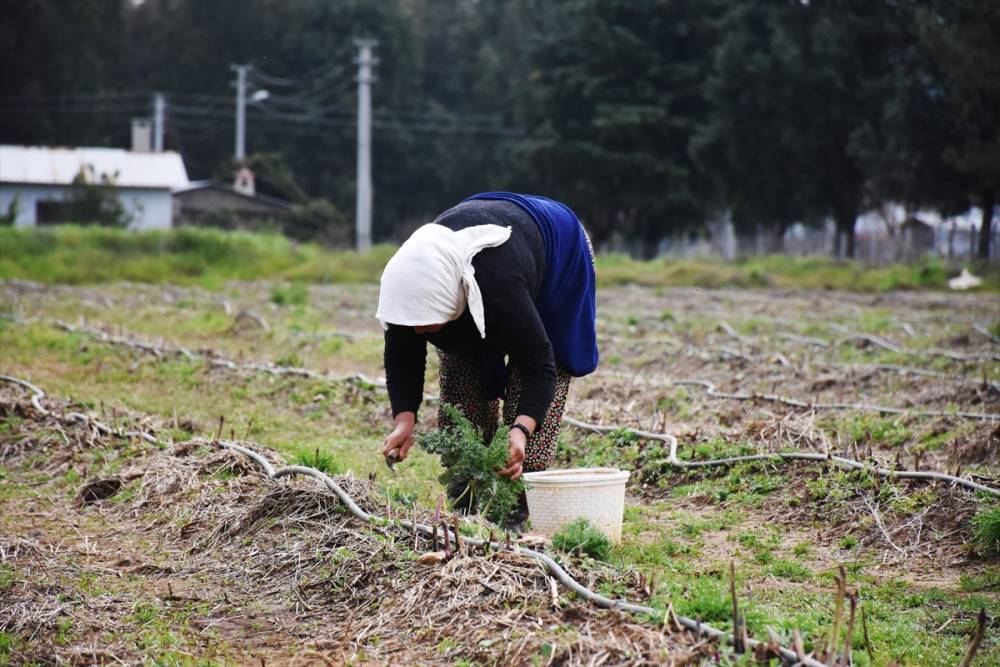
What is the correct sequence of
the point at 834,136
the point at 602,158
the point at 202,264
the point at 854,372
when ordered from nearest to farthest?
the point at 854,372, the point at 202,264, the point at 834,136, the point at 602,158

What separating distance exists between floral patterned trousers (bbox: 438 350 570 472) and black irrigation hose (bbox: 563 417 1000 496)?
1.41 m

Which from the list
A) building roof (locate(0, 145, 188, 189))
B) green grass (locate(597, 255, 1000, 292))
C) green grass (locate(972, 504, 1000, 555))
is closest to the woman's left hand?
green grass (locate(972, 504, 1000, 555))

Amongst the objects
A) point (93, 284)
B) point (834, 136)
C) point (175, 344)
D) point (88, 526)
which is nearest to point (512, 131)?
point (834, 136)

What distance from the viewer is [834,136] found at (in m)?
33.1

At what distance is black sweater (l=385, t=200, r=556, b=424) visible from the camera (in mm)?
4363

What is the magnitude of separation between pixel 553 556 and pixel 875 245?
1228 inches

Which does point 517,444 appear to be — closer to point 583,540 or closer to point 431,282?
point 583,540

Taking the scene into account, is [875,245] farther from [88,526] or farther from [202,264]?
[88,526]

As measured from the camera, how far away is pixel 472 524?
14.5 ft

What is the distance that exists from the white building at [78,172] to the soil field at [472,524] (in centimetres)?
2806

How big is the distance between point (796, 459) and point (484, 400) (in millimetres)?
1807

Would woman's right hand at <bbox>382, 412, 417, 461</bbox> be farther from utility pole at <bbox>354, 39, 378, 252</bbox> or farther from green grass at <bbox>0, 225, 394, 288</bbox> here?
utility pole at <bbox>354, 39, 378, 252</bbox>

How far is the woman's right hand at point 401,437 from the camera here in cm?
473

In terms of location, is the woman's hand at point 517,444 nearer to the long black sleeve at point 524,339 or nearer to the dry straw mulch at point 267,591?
the long black sleeve at point 524,339
